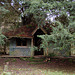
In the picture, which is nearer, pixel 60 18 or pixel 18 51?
pixel 60 18

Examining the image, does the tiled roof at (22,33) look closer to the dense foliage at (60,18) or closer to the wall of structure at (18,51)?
the wall of structure at (18,51)

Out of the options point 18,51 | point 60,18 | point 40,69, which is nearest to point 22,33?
point 18,51

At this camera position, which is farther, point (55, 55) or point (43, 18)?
point (55, 55)

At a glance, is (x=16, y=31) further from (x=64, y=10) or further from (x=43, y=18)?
(x=64, y=10)

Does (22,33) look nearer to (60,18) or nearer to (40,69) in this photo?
(60,18)

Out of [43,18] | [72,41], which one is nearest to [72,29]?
[72,41]

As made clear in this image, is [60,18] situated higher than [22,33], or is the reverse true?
[60,18]

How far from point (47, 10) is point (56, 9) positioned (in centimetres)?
86

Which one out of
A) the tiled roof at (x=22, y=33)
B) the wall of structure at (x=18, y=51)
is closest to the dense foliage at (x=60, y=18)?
the tiled roof at (x=22, y=33)

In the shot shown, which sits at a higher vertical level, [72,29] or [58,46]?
[72,29]

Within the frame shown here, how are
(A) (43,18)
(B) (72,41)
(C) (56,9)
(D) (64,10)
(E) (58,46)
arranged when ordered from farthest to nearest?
(A) (43,18)
(C) (56,9)
(D) (64,10)
(E) (58,46)
(B) (72,41)

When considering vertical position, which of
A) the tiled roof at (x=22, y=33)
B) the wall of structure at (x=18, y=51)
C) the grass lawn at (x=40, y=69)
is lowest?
the grass lawn at (x=40, y=69)

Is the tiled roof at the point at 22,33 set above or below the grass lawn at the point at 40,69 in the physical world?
above

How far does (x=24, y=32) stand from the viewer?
1530 centimetres
